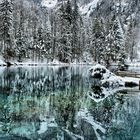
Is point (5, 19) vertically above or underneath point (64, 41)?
above

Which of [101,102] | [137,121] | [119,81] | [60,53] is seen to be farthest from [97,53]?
[137,121]

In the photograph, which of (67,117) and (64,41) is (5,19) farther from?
(67,117)

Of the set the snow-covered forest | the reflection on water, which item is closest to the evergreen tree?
the snow-covered forest

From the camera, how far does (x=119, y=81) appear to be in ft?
133

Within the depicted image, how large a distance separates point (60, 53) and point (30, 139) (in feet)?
267

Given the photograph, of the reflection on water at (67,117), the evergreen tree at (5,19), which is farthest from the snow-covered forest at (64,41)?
the reflection on water at (67,117)

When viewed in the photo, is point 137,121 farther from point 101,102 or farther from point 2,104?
point 2,104

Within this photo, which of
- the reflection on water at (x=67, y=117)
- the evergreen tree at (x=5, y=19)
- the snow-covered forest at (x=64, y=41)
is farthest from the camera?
the evergreen tree at (x=5, y=19)

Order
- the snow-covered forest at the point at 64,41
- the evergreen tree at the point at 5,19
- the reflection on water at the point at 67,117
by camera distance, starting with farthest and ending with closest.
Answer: the evergreen tree at the point at 5,19 → the snow-covered forest at the point at 64,41 → the reflection on water at the point at 67,117

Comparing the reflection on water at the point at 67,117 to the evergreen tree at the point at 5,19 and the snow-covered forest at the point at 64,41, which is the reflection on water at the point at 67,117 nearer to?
the snow-covered forest at the point at 64,41

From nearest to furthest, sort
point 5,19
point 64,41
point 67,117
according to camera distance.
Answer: point 67,117, point 5,19, point 64,41

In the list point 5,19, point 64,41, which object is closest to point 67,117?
point 5,19

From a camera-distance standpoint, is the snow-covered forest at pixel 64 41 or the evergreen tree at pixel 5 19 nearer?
the snow-covered forest at pixel 64 41

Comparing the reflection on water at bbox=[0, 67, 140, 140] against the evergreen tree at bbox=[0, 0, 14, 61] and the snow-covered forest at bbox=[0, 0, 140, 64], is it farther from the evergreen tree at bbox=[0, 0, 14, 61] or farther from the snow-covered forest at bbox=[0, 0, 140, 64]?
the evergreen tree at bbox=[0, 0, 14, 61]
